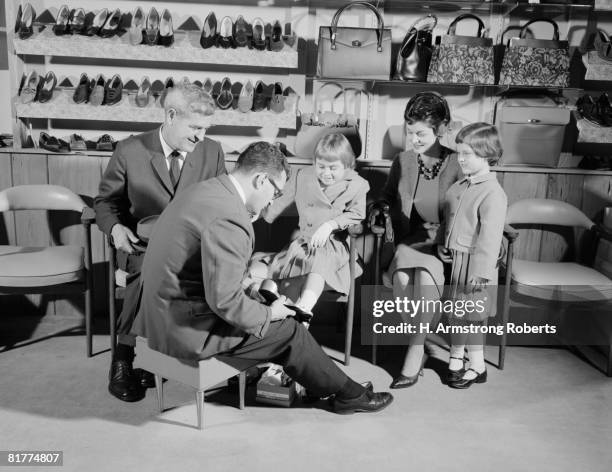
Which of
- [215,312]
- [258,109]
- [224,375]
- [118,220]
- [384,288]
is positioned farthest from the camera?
[258,109]

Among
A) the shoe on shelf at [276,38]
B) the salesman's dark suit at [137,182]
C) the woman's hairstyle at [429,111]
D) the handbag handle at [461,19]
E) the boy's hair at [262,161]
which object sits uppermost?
the handbag handle at [461,19]

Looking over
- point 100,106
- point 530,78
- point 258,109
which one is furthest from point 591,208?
point 100,106

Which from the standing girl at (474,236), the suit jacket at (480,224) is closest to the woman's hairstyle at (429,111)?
the standing girl at (474,236)

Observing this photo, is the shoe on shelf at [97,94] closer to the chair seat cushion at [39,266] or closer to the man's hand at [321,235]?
the chair seat cushion at [39,266]

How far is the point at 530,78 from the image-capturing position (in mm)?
4215

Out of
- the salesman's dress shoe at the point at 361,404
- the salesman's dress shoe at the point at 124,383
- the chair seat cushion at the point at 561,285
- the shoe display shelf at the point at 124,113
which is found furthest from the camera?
the shoe display shelf at the point at 124,113

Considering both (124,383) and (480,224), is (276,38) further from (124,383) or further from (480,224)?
(124,383)

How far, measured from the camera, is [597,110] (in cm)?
436

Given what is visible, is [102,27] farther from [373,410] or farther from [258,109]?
[373,410]

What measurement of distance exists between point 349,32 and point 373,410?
93.1 inches

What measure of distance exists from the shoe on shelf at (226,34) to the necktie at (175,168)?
1.19m

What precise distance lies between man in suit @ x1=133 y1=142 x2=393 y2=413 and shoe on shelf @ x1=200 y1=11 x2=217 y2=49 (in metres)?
1.95

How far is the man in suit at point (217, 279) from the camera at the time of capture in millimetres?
2447

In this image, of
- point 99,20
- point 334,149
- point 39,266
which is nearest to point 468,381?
point 334,149
